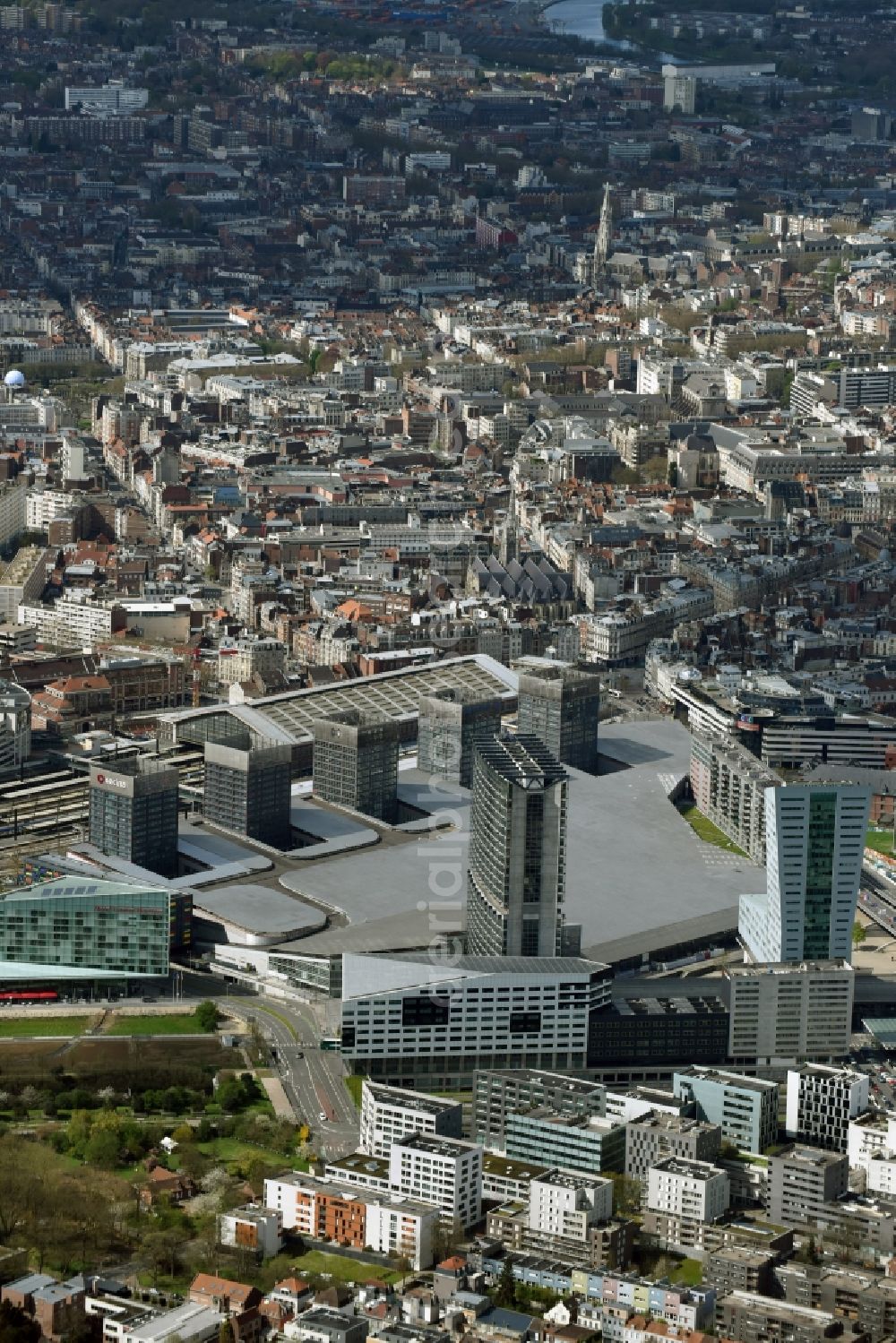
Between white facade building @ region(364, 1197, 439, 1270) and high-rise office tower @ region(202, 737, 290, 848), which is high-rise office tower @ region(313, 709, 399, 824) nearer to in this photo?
high-rise office tower @ region(202, 737, 290, 848)

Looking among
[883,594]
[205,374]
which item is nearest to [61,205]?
[205,374]

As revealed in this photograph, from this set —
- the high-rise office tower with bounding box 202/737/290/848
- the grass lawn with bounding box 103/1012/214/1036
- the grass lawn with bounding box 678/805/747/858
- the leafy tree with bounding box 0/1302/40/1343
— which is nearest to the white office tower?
the grass lawn with bounding box 678/805/747/858

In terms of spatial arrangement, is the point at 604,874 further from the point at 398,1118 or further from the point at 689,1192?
the point at 689,1192

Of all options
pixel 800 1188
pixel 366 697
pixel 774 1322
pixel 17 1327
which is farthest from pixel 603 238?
pixel 17 1327

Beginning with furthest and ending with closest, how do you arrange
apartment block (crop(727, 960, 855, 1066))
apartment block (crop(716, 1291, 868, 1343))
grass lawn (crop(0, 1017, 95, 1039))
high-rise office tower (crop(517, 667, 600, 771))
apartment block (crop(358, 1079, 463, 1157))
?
high-rise office tower (crop(517, 667, 600, 771)) → grass lawn (crop(0, 1017, 95, 1039)) → apartment block (crop(727, 960, 855, 1066)) → apartment block (crop(358, 1079, 463, 1157)) → apartment block (crop(716, 1291, 868, 1343))

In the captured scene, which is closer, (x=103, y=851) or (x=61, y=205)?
(x=103, y=851)

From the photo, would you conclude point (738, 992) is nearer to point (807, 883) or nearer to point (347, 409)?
point (807, 883)
